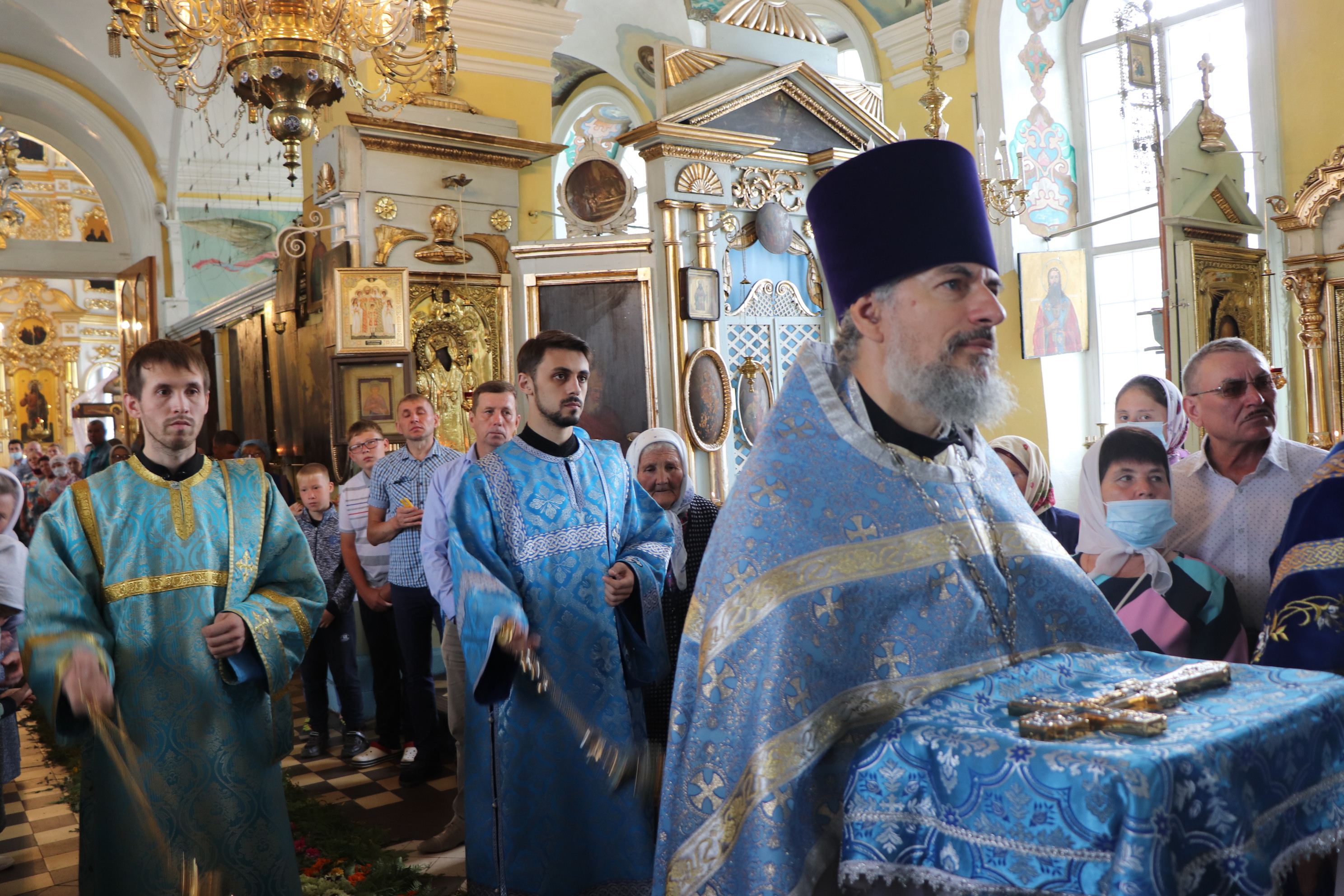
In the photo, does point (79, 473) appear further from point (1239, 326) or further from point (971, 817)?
point (971, 817)

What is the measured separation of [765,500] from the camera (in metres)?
1.63

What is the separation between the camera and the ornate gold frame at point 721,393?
8703mm

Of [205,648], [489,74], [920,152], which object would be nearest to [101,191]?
[489,74]

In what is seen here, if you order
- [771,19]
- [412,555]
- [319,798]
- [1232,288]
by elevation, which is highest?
[771,19]

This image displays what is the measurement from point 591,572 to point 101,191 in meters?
14.9

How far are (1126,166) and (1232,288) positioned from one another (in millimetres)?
3667

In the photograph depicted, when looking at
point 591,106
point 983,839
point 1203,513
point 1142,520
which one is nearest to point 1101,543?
point 1142,520

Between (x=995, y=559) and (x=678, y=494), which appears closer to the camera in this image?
(x=995, y=559)

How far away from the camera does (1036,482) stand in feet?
11.8

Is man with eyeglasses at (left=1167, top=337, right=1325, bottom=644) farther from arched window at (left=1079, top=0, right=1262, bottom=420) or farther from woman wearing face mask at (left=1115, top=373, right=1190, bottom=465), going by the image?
arched window at (left=1079, top=0, right=1262, bottom=420)

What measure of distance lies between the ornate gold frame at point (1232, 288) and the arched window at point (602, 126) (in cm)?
925

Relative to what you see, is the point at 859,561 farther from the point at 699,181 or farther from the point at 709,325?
the point at 699,181

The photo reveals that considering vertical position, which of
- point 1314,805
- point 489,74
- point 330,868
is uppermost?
point 489,74

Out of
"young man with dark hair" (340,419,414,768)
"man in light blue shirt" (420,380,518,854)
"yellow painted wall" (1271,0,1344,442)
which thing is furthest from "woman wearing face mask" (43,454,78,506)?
"yellow painted wall" (1271,0,1344,442)
